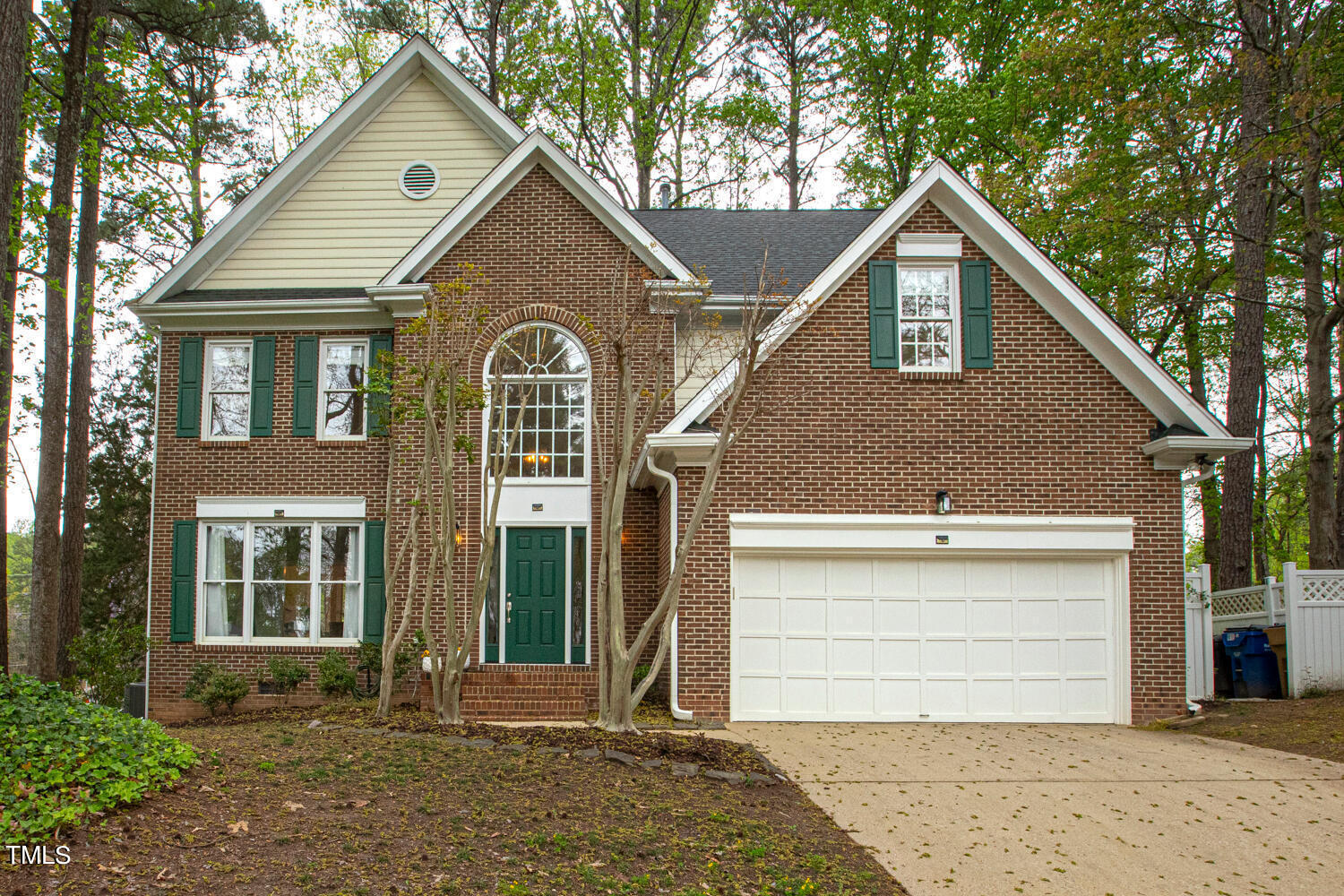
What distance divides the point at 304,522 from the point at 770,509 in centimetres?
694

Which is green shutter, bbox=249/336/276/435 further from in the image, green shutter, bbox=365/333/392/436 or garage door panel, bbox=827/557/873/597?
garage door panel, bbox=827/557/873/597

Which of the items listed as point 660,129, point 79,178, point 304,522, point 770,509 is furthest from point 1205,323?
point 79,178

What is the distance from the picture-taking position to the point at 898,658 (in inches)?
455

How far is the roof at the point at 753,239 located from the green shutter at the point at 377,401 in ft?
14.6

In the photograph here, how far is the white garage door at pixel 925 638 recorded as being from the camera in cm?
1148

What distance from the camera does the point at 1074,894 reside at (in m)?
5.74

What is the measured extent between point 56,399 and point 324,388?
11.4ft

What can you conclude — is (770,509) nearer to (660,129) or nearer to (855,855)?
(855,855)

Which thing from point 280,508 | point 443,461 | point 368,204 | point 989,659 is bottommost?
point 989,659

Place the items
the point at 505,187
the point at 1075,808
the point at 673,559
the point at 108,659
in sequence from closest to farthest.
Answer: the point at 1075,808
the point at 673,559
the point at 505,187
the point at 108,659

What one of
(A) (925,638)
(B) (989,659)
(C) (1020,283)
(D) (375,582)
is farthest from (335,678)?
(C) (1020,283)

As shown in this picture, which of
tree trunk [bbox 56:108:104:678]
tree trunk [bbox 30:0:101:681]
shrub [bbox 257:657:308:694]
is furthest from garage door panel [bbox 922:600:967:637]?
tree trunk [bbox 56:108:104:678]

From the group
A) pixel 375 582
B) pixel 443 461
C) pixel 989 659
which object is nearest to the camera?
pixel 443 461

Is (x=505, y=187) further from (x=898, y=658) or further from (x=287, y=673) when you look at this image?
(x=898, y=658)
